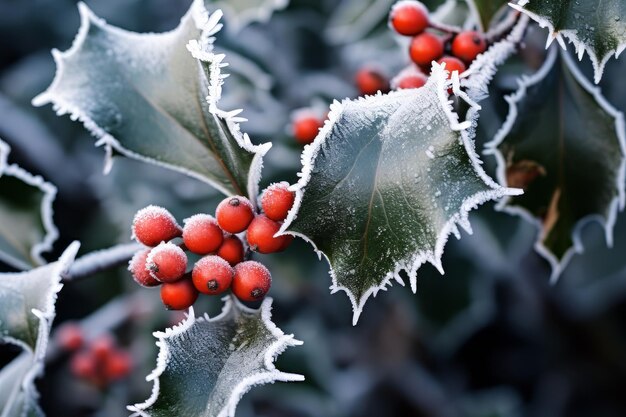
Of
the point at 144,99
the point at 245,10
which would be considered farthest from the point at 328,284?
the point at 144,99

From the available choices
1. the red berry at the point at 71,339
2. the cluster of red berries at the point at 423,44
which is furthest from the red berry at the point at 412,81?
the red berry at the point at 71,339

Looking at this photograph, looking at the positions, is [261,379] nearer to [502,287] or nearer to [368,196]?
[368,196]

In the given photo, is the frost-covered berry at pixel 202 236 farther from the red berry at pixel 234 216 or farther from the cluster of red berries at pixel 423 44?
the cluster of red berries at pixel 423 44

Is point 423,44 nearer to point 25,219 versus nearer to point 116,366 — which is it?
point 25,219

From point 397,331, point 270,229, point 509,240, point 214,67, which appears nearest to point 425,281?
point 509,240

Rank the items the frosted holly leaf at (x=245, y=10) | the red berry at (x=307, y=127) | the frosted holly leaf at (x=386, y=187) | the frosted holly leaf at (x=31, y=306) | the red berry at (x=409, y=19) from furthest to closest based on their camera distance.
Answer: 1. the frosted holly leaf at (x=245, y=10)
2. the red berry at (x=307, y=127)
3. the red berry at (x=409, y=19)
4. the frosted holly leaf at (x=31, y=306)
5. the frosted holly leaf at (x=386, y=187)
